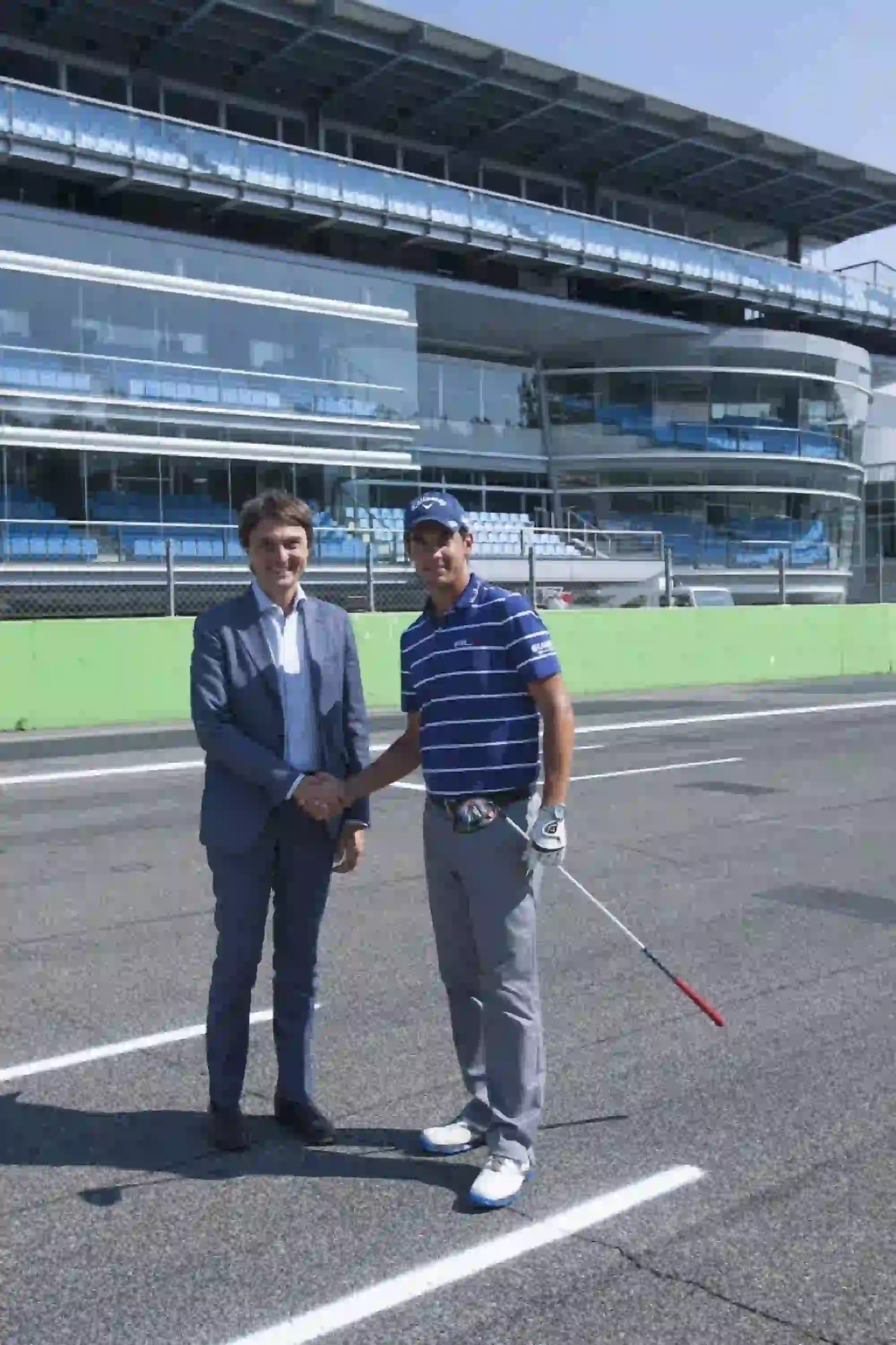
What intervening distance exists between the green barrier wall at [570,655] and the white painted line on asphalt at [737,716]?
136 inches

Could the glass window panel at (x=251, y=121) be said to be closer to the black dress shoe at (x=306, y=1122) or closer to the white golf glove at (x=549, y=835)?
the black dress shoe at (x=306, y=1122)

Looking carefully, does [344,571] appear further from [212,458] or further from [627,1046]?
[627,1046]

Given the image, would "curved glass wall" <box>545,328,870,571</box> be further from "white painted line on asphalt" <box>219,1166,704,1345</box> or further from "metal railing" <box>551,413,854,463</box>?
"white painted line on asphalt" <box>219,1166,704,1345</box>

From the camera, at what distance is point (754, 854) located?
9.83 m

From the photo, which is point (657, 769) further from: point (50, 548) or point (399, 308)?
point (399, 308)

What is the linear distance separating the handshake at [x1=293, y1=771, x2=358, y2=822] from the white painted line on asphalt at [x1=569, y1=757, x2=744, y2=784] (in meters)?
9.14

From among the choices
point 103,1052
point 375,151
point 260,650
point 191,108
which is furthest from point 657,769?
point 375,151

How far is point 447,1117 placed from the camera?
485 cm

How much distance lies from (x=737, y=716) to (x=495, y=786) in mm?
17248

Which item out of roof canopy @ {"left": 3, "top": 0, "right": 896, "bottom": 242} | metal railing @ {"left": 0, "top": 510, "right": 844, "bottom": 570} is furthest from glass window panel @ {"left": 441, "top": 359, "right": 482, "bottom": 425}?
metal railing @ {"left": 0, "top": 510, "right": 844, "bottom": 570}

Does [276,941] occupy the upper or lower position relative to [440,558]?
lower

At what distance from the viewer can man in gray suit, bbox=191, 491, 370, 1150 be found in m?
4.52

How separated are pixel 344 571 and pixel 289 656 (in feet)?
71.9

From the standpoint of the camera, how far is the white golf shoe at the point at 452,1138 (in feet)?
14.8
